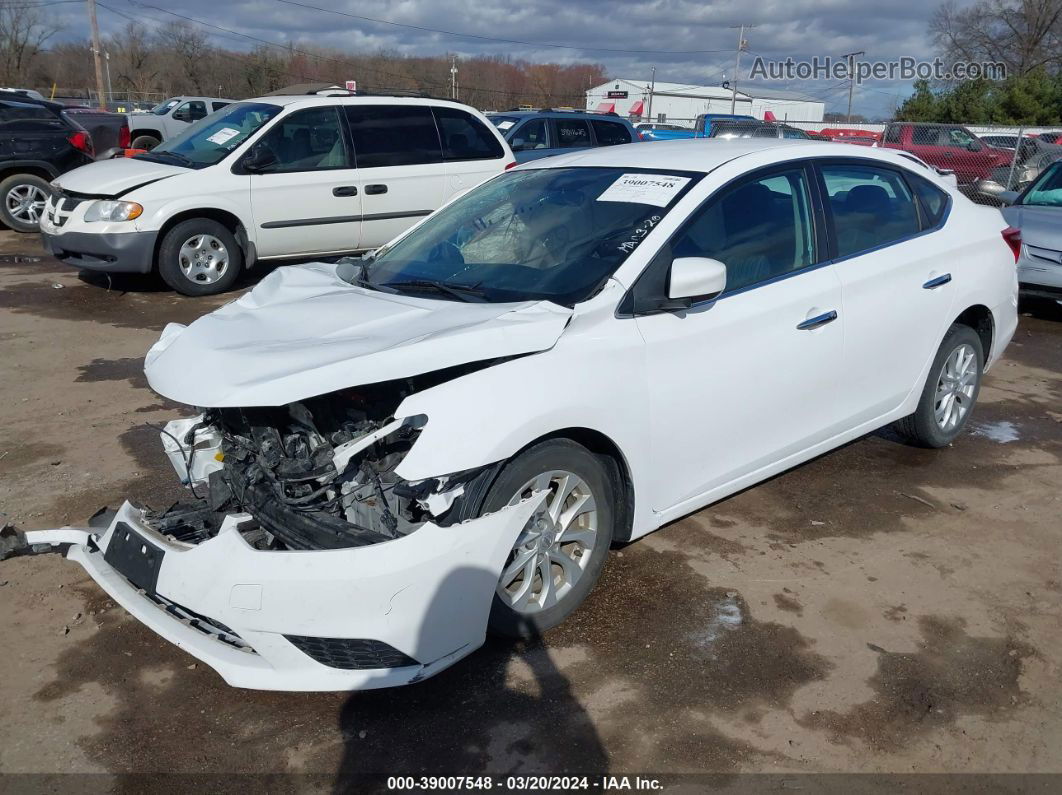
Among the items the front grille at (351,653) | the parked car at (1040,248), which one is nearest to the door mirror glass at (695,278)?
the front grille at (351,653)

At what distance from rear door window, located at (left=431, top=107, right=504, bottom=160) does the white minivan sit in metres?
0.02

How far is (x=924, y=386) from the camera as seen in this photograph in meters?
4.97

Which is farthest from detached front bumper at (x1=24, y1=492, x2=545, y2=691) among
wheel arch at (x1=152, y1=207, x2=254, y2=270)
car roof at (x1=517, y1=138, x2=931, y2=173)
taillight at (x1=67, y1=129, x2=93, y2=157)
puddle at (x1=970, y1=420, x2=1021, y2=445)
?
taillight at (x1=67, y1=129, x2=93, y2=157)

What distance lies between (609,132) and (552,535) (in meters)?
10.9

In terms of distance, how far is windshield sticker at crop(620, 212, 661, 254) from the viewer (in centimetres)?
363

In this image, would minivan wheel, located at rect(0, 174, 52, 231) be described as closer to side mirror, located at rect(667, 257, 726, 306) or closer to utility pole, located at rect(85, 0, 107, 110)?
side mirror, located at rect(667, 257, 726, 306)

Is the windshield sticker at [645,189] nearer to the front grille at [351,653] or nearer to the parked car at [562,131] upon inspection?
the front grille at [351,653]

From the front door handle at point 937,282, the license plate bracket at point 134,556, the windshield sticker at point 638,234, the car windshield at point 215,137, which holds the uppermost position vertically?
the car windshield at point 215,137

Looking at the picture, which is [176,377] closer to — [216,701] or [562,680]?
[216,701]

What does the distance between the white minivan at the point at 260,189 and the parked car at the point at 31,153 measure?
361 centimetres

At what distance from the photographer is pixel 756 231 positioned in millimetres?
4031

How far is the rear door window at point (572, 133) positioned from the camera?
13.1 meters

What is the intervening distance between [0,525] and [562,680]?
2.85m

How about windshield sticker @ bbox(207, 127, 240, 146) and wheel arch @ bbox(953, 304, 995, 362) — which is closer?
wheel arch @ bbox(953, 304, 995, 362)
